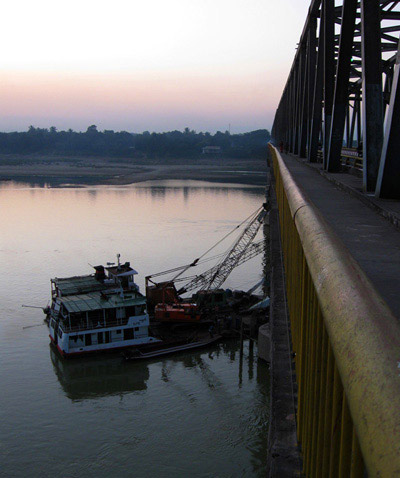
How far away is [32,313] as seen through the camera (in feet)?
99.7

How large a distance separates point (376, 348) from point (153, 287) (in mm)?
32246

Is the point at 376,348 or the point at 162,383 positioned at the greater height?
the point at 376,348

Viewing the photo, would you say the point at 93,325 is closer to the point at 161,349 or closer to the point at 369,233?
the point at 161,349

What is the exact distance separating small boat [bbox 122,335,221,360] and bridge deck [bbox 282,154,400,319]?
51.4 feet

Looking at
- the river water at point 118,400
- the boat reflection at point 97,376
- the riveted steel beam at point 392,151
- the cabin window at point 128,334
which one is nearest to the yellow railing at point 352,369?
the riveted steel beam at point 392,151

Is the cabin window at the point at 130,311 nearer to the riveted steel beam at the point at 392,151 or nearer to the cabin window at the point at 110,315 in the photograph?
the cabin window at the point at 110,315

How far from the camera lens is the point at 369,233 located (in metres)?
6.84

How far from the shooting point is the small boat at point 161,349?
26.1m

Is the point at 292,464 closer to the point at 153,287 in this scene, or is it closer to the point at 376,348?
the point at 376,348

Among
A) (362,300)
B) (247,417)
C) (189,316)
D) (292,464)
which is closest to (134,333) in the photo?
(189,316)

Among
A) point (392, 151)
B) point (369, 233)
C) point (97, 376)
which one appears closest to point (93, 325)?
point (97, 376)

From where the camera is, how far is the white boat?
2653 cm

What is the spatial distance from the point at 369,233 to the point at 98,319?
22910mm

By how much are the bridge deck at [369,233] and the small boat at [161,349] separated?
15.7 meters
